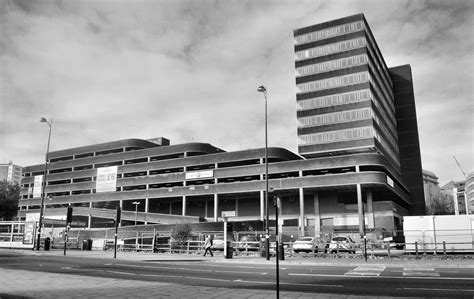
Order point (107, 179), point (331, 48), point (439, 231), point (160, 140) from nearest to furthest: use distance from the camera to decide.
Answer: point (439, 231) → point (331, 48) → point (107, 179) → point (160, 140)

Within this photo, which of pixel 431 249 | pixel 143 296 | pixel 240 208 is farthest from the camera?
pixel 240 208

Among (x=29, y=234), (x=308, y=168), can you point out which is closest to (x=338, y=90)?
(x=308, y=168)

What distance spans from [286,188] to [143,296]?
68184 millimetres

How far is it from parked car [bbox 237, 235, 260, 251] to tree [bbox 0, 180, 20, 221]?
333ft

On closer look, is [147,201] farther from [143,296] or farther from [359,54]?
[143,296]

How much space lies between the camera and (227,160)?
283ft

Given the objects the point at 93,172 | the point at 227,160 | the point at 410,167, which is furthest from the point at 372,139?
the point at 93,172

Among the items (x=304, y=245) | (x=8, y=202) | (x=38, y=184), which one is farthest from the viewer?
(x=8, y=202)

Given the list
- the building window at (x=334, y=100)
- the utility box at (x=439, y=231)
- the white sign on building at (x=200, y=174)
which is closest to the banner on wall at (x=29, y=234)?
the utility box at (x=439, y=231)

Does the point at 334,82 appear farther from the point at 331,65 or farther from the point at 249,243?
the point at 249,243

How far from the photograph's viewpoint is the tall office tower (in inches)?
3290

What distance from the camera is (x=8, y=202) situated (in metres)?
117

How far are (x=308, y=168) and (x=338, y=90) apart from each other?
20.8 m

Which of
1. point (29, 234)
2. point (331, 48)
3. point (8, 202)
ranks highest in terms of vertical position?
point (331, 48)
